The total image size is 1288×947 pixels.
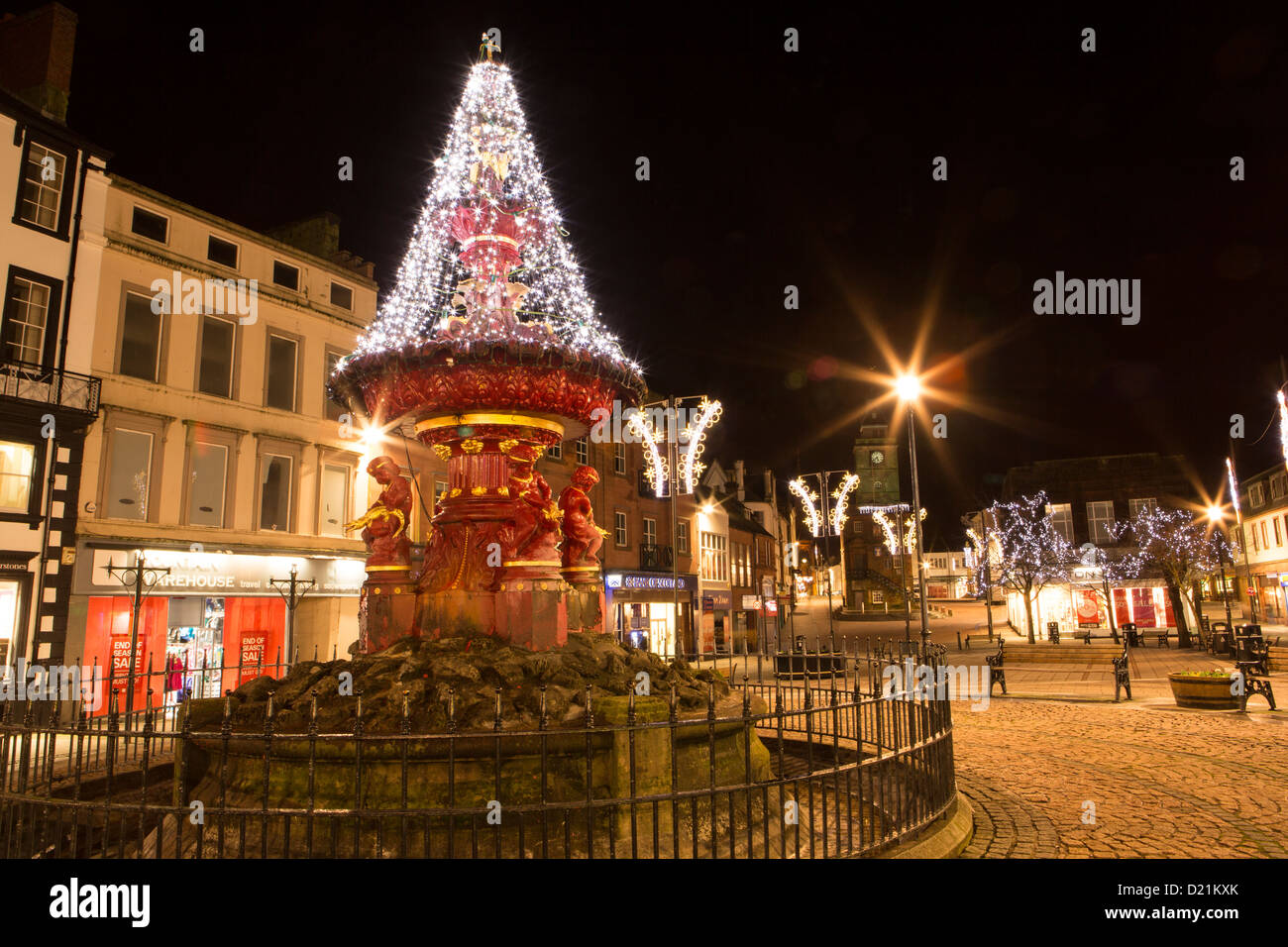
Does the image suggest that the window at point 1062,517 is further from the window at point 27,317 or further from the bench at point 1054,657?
the window at point 27,317

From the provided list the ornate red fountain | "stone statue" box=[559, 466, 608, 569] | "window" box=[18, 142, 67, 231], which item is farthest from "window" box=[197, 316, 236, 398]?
"stone statue" box=[559, 466, 608, 569]

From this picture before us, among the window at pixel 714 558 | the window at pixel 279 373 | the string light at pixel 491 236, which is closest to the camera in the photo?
the string light at pixel 491 236

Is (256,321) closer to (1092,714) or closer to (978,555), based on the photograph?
(1092,714)

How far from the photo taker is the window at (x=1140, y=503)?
4831 centimetres

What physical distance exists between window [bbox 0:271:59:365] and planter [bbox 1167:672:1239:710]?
2665 centimetres

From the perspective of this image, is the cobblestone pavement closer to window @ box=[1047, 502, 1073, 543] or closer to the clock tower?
window @ box=[1047, 502, 1073, 543]

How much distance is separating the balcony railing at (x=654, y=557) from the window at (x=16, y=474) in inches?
874

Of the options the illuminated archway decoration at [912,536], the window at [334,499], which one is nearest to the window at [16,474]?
the window at [334,499]

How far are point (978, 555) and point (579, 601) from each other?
140 ft

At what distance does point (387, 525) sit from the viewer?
9.46m

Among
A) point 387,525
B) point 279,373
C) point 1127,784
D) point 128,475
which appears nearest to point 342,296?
point 279,373

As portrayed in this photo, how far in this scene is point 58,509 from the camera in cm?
1836

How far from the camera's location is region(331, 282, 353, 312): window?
26.8 meters
